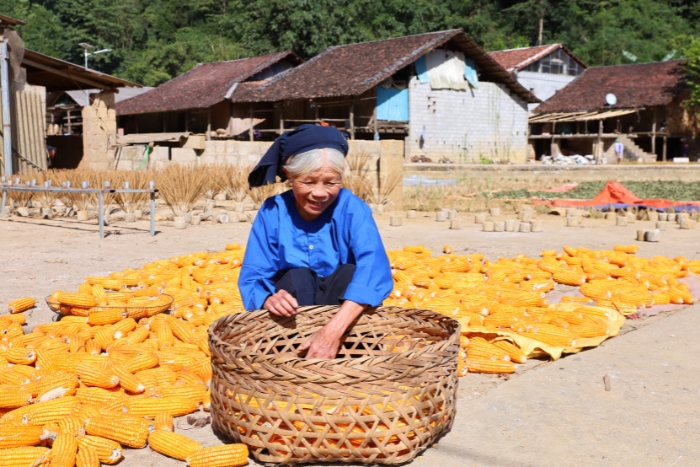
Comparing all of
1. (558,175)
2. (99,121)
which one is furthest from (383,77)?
(99,121)

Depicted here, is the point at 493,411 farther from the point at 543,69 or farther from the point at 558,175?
the point at 543,69

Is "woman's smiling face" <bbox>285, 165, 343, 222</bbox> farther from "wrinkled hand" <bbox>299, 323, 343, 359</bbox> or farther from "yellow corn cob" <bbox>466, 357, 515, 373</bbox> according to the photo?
"yellow corn cob" <bbox>466, 357, 515, 373</bbox>

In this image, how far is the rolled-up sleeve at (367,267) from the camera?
2.93 metres

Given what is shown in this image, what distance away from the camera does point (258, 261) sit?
317cm

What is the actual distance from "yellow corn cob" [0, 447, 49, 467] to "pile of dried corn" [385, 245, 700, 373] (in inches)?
79.3

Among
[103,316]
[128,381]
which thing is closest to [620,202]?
[103,316]

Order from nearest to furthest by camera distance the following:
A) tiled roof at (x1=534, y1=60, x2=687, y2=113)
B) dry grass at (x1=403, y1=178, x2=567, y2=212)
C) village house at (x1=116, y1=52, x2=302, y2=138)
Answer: dry grass at (x1=403, y1=178, x2=567, y2=212), village house at (x1=116, y1=52, x2=302, y2=138), tiled roof at (x1=534, y1=60, x2=687, y2=113)

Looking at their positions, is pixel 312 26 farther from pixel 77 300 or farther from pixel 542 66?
pixel 77 300

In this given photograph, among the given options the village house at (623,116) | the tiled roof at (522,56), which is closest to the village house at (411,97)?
the village house at (623,116)

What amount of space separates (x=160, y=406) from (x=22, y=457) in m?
0.61

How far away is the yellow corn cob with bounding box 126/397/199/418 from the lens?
9.65 feet

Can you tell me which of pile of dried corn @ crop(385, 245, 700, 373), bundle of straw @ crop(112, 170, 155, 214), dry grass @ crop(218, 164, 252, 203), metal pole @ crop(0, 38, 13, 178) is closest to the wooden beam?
metal pole @ crop(0, 38, 13, 178)

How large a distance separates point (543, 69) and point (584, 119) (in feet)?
25.7

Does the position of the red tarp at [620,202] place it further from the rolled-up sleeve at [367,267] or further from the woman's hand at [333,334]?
the woman's hand at [333,334]
